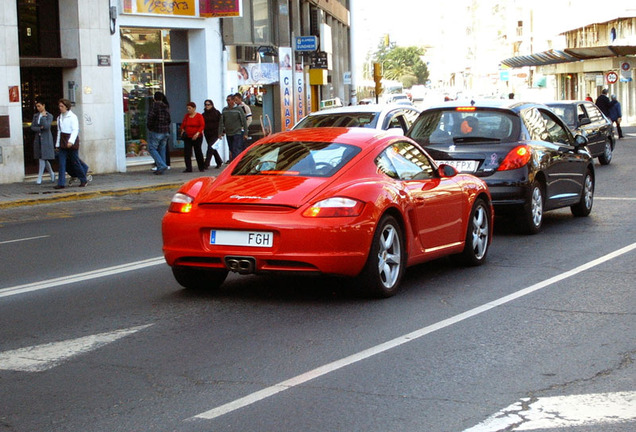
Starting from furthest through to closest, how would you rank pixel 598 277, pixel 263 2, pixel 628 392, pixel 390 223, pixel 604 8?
1. pixel 604 8
2. pixel 263 2
3. pixel 598 277
4. pixel 390 223
5. pixel 628 392

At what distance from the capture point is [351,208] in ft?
26.5

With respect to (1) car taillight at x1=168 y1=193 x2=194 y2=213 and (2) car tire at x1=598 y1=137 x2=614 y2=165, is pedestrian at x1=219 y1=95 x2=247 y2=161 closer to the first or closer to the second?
(2) car tire at x1=598 y1=137 x2=614 y2=165

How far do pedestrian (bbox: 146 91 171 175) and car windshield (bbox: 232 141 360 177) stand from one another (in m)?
15.8

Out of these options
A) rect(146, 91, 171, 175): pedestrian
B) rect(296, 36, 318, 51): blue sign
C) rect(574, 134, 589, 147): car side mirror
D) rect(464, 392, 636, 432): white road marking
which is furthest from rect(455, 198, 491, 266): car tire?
rect(296, 36, 318, 51): blue sign

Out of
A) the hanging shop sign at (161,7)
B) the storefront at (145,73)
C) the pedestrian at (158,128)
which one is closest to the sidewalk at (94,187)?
the pedestrian at (158,128)

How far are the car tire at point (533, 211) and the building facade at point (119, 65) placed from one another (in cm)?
1363

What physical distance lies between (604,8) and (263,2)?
1536 inches

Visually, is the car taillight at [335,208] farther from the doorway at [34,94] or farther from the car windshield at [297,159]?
the doorway at [34,94]

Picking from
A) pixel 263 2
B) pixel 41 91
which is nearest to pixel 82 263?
pixel 41 91

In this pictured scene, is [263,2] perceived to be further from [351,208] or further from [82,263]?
[351,208]

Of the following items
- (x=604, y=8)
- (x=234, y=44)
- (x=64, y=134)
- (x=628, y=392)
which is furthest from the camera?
(x=604, y=8)

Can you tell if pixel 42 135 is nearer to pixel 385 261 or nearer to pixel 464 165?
pixel 464 165

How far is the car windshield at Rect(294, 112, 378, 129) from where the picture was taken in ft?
55.4

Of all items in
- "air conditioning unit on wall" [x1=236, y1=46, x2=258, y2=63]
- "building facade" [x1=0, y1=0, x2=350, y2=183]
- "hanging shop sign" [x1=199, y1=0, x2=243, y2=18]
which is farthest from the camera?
"air conditioning unit on wall" [x1=236, y1=46, x2=258, y2=63]
